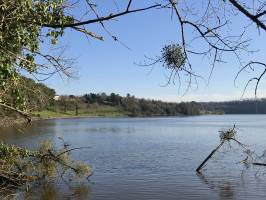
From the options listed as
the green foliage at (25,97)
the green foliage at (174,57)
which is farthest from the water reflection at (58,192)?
the green foliage at (174,57)

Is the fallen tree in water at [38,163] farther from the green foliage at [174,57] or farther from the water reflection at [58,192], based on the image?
the green foliage at [174,57]

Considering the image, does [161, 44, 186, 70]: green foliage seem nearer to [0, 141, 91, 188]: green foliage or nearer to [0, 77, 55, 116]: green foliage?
[0, 77, 55, 116]: green foliage

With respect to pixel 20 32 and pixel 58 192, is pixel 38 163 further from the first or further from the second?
pixel 20 32

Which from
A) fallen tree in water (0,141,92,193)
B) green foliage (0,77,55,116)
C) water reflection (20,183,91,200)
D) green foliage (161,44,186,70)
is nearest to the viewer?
green foliage (161,44,186,70)

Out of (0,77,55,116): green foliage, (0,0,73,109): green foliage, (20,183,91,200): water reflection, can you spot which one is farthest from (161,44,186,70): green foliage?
(20,183,91,200): water reflection

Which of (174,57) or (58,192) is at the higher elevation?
(174,57)

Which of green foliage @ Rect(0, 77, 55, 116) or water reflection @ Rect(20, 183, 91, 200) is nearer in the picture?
green foliage @ Rect(0, 77, 55, 116)

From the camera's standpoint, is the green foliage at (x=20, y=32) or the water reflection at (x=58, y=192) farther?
the water reflection at (x=58, y=192)

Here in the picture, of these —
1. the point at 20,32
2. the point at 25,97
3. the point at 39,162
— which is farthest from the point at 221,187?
the point at 20,32

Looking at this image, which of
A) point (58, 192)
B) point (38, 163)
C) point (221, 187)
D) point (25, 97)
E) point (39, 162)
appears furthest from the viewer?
point (221, 187)

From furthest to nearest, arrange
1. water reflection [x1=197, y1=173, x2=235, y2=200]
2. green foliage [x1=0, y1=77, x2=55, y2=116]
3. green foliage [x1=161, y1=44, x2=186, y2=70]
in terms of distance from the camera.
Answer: water reflection [x1=197, y1=173, x2=235, y2=200] < green foliage [x1=0, y1=77, x2=55, y2=116] < green foliage [x1=161, y1=44, x2=186, y2=70]

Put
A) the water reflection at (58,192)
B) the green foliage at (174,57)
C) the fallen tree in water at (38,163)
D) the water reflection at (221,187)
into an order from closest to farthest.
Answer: the green foliage at (174,57) < the fallen tree in water at (38,163) < the water reflection at (58,192) < the water reflection at (221,187)

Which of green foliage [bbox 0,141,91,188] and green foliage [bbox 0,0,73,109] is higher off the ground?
green foliage [bbox 0,0,73,109]

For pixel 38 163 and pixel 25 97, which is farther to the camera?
pixel 38 163
